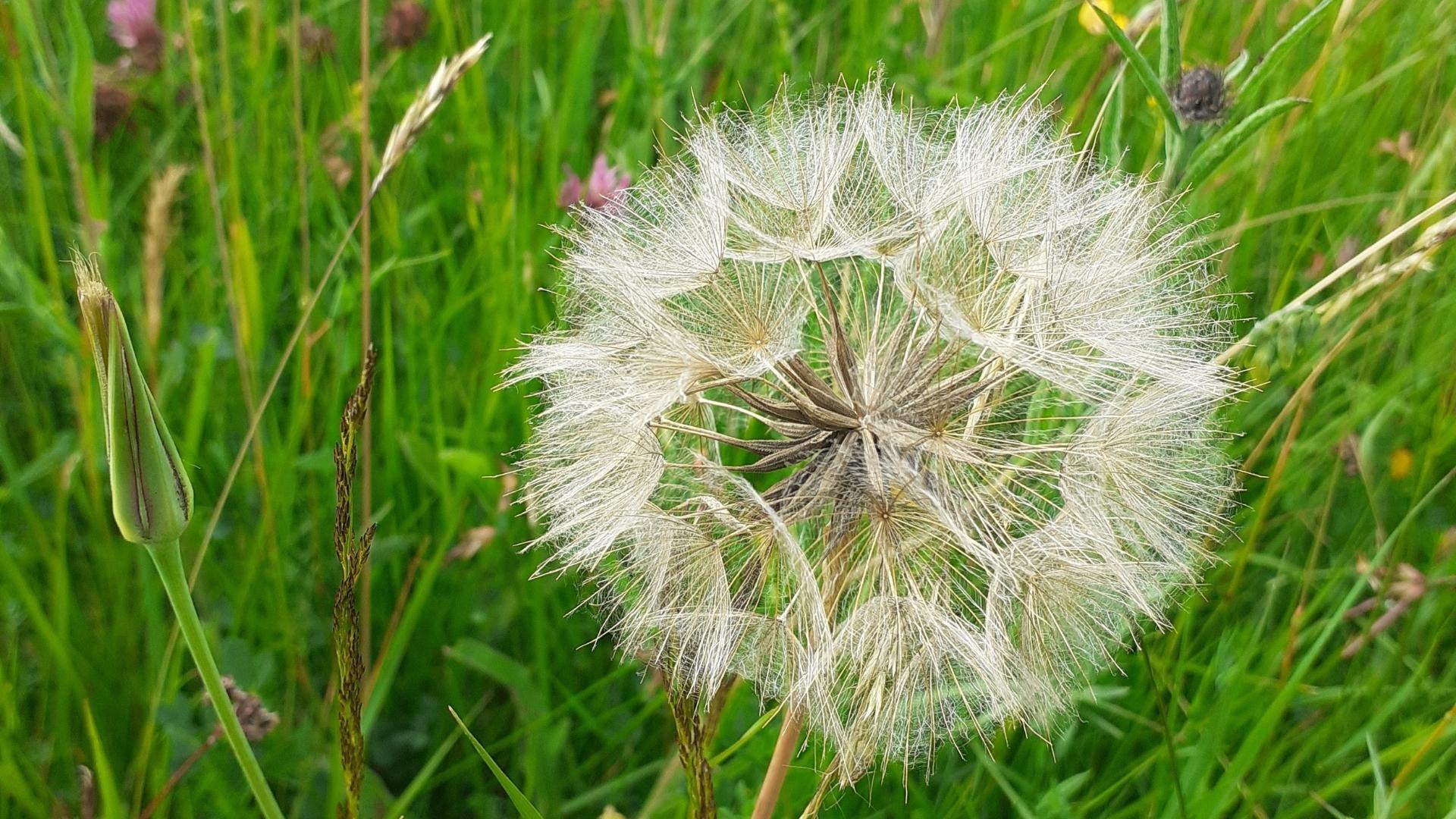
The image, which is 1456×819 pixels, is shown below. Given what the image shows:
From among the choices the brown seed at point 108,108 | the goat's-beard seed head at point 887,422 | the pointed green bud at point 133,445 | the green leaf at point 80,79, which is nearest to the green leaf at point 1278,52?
the goat's-beard seed head at point 887,422

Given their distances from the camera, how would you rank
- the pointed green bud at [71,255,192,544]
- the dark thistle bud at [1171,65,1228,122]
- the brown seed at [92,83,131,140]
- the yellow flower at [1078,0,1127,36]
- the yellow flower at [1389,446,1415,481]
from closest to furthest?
the pointed green bud at [71,255,192,544]
the dark thistle bud at [1171,65,1228,122]
the yellow flower at [1389,446,1415,481]
the yellow flower at [1078,0,1127,36]
the brown seed at [92,83,131,140]

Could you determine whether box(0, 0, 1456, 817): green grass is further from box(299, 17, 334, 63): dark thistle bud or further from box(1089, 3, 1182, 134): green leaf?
box(1089, 3, 1182, 134): green leaf

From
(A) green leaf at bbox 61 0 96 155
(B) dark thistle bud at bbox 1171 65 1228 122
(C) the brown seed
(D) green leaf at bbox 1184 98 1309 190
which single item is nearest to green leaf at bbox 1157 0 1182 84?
(B) dark thistle bud at bbox 1171 65 1228 122

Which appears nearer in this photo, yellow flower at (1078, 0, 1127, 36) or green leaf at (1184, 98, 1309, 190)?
green leaf at (1184, 98, 1309, 190)

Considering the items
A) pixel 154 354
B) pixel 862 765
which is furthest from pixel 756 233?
pixel 154 354

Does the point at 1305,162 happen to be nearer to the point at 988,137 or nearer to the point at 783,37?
the point at 783,37
